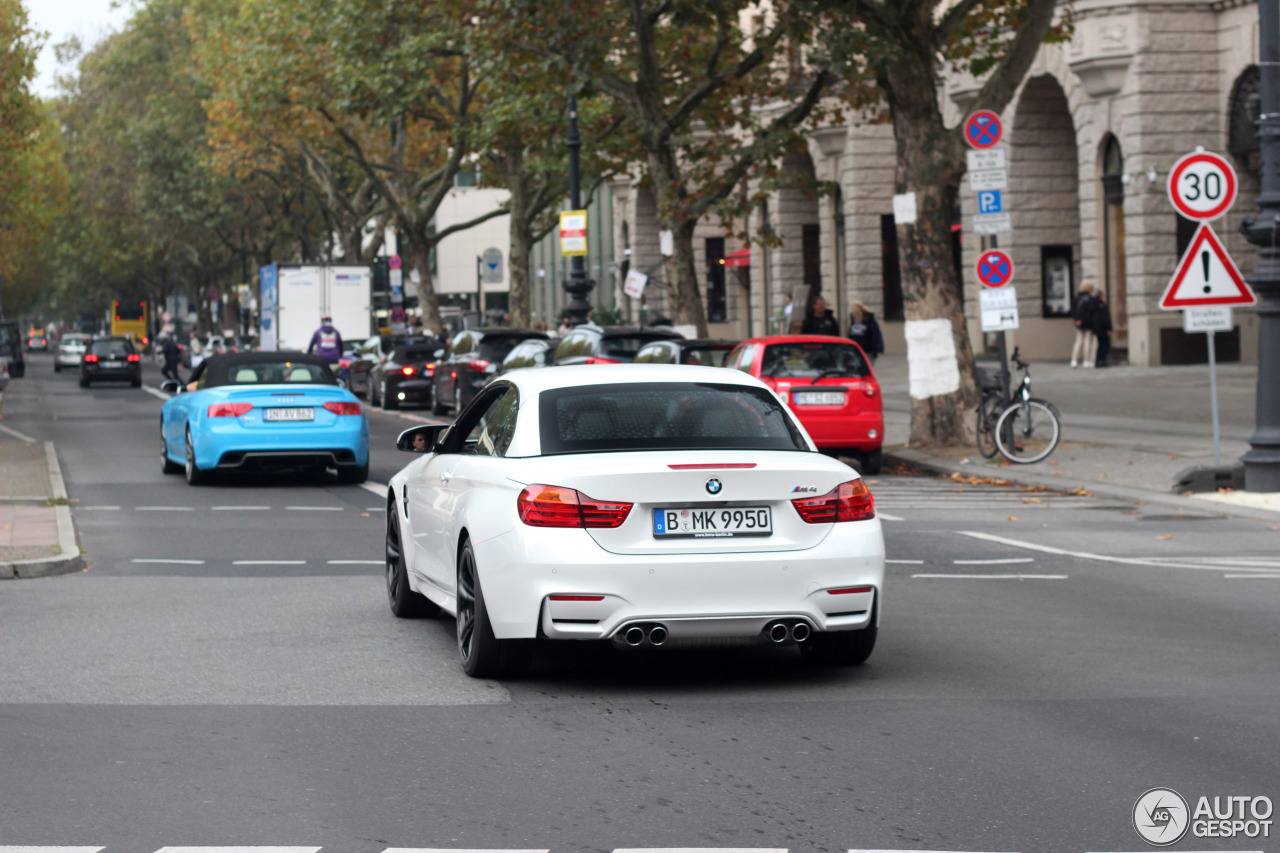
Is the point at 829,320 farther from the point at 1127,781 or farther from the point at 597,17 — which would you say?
the point at 1127,781

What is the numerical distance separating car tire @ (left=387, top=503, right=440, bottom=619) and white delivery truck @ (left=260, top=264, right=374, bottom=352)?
34.1 metres

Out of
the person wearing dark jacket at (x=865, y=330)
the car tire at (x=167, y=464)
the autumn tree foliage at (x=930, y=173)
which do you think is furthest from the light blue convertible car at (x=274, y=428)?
the person wearing dark jacket at (x=865, y=330)

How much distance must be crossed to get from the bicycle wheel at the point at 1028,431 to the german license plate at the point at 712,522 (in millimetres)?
12450

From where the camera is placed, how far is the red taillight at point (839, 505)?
769cm

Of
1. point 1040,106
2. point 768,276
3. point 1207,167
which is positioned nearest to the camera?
point 1207,167

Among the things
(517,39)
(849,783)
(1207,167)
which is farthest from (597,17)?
(849,783)

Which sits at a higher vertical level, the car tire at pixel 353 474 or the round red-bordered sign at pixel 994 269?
the round red-bordered sign at pixel 994 269

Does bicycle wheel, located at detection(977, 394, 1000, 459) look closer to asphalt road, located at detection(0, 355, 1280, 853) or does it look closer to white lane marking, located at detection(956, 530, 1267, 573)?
white lane marking, located at detection(956, 530, 1267, 573)

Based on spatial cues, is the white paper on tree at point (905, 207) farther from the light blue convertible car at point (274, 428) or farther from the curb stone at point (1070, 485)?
the light blue convertible car at point (274, 428)

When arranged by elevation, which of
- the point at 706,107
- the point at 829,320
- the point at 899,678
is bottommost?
the point at 899,678

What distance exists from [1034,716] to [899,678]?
0.98m

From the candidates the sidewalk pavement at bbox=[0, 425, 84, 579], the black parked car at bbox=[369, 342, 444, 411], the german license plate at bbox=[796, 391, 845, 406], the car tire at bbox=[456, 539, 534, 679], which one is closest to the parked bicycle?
the german license plate at bbox=[796, 391, 845, 406]

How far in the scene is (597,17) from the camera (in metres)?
29.6

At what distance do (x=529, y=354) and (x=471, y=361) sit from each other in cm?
252
